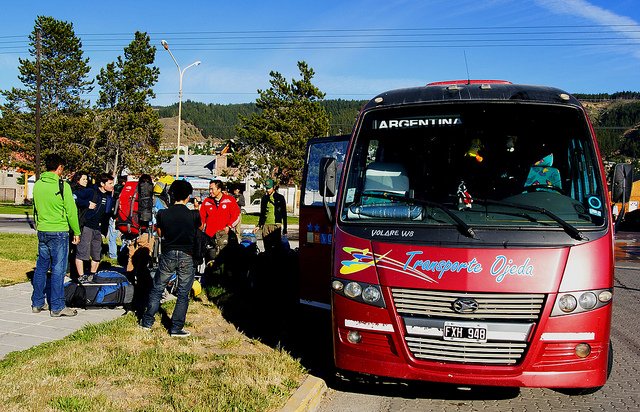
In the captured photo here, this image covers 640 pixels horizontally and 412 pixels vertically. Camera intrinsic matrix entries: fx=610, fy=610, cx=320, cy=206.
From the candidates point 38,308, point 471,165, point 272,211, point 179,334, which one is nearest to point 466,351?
point 471,165

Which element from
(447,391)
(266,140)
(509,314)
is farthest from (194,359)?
(266,140)

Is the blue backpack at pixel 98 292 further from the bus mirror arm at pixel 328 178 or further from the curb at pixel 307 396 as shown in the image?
the bus mirror arm at pixel 328 178

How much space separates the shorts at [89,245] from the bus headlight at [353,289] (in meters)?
6.15

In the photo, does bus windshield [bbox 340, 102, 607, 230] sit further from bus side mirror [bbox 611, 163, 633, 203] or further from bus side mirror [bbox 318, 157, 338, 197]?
bus side mirror [bbox 611, 163, 633, 203]

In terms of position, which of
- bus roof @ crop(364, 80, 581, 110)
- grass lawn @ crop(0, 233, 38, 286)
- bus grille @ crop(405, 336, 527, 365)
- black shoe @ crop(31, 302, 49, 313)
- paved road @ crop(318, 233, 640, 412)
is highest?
bus roof @ crop(364, 80, 581, 110)

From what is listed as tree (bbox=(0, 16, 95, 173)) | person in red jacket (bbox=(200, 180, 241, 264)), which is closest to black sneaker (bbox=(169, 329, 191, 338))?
person in red jacket (bbox=(200, 180, 241, 264))

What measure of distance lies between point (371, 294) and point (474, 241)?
2.98 ft

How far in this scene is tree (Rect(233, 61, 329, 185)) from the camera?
5594cm

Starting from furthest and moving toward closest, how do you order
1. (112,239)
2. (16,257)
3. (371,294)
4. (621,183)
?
1. (112,239)
2. (16,257)
3. (621,183)
4. (371,294)

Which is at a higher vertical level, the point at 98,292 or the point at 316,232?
the point at 316,232

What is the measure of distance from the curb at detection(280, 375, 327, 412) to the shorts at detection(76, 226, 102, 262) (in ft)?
18.1

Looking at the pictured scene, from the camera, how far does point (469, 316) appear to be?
182 inches

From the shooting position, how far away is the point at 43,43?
51.1 m

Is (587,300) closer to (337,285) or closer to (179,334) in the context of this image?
(337,285)
